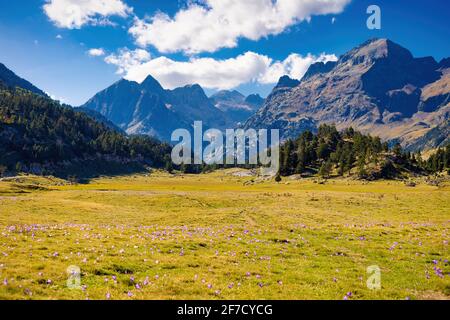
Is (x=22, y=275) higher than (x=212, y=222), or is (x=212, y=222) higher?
(x=22, y=275)

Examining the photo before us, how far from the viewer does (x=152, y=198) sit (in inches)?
2502

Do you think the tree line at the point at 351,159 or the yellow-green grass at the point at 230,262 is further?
the tree line at the point at 351,159

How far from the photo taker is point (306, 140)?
191000mm

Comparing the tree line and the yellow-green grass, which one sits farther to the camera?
the tree line

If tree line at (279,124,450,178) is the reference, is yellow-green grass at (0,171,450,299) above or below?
below

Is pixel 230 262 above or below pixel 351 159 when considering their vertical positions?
below

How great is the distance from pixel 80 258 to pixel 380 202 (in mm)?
57922

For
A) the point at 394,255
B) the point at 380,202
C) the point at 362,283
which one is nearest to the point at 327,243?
the point at 394,255

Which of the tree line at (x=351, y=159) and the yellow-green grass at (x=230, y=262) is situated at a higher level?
the tree line at (x=351, y=159)

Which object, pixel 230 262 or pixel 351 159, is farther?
pixel 351 159
